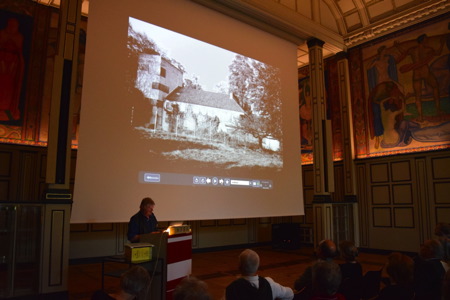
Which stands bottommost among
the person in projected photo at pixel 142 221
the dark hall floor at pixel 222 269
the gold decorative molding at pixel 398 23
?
the dark hall floor at pixel 222 269

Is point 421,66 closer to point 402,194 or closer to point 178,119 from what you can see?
point 402,194

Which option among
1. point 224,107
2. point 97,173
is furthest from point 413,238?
point 97,173

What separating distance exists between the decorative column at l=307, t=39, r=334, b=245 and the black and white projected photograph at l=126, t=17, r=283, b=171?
1.42 meters

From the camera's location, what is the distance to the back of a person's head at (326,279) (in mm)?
2109

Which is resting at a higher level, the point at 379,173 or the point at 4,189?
the point at 379,173

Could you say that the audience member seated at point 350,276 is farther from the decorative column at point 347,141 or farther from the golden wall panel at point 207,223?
the decorative column at point 347,141

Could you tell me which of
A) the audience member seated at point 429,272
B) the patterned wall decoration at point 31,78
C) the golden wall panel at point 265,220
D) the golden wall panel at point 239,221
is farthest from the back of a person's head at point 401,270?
the golden wall panel at point 265,220

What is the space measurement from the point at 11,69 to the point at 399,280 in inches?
299

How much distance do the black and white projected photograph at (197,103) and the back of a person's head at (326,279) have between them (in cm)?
394

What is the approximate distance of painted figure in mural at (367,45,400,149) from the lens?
896 centimetres

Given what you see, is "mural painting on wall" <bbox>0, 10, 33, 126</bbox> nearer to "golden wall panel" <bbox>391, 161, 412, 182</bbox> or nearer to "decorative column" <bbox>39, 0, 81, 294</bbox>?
"decorative column" <bbox>39, 0, 81, 294</bbox>

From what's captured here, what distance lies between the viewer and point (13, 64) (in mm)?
7098

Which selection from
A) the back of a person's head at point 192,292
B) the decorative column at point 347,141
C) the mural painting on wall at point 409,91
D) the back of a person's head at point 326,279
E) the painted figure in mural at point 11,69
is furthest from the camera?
the decorative column at point 347,141

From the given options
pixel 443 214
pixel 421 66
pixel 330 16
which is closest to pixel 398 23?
pixel 421 66
